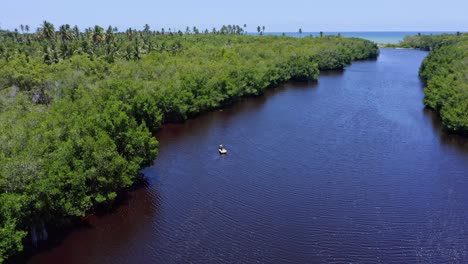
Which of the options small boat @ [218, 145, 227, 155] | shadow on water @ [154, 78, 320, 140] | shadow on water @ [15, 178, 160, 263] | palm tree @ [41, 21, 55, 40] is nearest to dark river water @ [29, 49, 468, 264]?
shadow on water @ [15, 178, 160, 263]

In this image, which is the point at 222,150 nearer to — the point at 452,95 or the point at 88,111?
the point at 88,111

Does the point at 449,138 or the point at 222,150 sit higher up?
the point at 222,150

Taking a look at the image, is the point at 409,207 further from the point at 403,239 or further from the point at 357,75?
the point at 357,75

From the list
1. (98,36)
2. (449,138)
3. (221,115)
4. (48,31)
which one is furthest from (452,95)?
(48,31)

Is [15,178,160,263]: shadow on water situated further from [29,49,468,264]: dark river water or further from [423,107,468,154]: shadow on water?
[423,107,468,154]: shadow on water

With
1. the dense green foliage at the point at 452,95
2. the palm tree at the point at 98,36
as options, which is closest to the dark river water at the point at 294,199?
the dense green foliage at the point at 452,95
